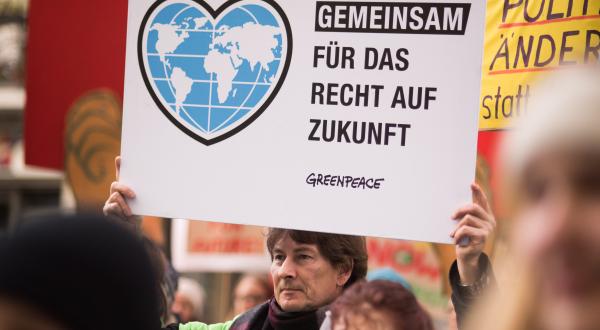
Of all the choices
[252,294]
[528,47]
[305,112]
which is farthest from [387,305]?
[252,294]

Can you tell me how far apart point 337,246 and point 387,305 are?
571 mm

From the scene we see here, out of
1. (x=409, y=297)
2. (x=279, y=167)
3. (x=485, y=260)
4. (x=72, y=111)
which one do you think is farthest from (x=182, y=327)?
(x=72, y=111)

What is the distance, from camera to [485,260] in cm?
318

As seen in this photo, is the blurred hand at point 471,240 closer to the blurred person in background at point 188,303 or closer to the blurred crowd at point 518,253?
the blurred crowd at point 518,253

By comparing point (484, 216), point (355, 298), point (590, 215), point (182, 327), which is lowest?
point (182, 327)

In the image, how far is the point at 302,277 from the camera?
371 centimetres

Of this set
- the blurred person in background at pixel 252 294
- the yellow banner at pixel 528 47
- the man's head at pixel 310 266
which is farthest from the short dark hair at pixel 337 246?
the blurred person in background at pixel 252 294

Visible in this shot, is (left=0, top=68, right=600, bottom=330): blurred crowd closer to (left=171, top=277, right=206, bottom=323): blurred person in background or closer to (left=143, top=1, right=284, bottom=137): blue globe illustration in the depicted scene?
(left=143, top=1, right=284, bottom=137): blue globe illustration

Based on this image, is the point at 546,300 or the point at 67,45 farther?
the point at 67,45

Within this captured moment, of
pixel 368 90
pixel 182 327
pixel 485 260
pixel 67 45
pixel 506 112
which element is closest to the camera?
pixel 485 260

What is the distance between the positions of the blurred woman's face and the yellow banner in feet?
9.59

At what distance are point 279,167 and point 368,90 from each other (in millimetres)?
418

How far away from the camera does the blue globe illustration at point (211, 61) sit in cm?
373

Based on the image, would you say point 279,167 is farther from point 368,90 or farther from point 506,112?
point 506,112
